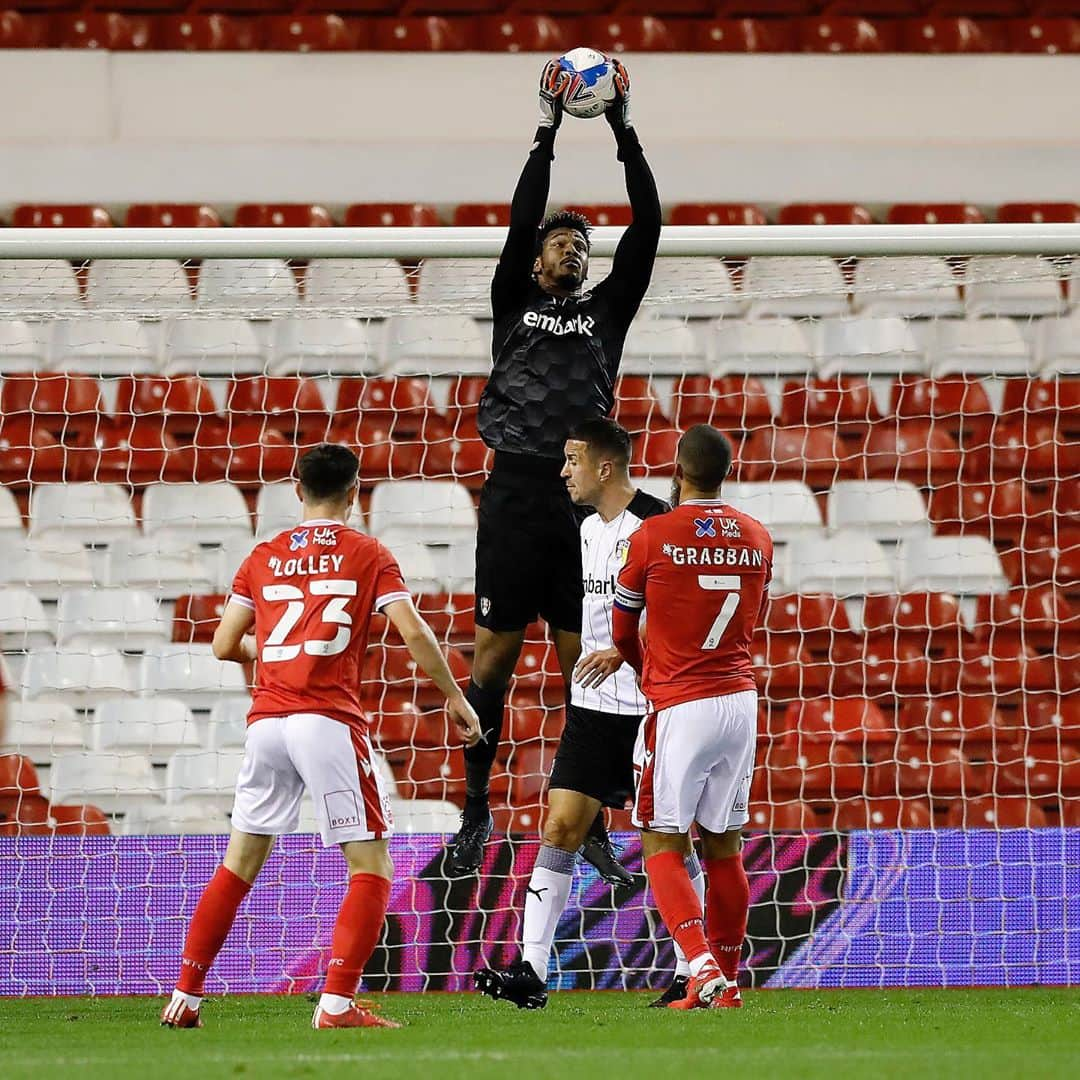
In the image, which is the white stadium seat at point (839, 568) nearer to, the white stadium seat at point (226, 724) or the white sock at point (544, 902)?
the white stadium seat at point (226, 724)

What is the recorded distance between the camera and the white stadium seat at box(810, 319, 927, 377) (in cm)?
923

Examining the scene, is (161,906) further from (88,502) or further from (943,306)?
(943,306)

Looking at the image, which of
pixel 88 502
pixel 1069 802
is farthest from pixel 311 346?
pixel 1069 802

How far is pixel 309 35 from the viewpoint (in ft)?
35.8

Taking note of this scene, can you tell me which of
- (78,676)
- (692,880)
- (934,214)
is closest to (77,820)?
(78,676)

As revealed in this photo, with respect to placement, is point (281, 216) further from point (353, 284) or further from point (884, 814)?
point (884, 814)

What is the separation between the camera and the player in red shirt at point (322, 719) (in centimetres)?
483

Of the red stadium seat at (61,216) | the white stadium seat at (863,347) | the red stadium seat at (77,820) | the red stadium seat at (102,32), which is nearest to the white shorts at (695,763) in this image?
the red stadium seat at (77,820)

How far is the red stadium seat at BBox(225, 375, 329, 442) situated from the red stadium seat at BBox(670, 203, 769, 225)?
104 inches

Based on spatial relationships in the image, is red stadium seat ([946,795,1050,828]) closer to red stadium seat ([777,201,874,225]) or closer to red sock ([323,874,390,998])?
red stadium seat ([777,201,874,225])

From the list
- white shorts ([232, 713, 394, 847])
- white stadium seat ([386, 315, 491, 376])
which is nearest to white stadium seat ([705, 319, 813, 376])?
white stadium seat ([386, 315, 491, 376])

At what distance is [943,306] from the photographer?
909 cm

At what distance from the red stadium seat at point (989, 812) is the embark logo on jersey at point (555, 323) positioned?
350 cm

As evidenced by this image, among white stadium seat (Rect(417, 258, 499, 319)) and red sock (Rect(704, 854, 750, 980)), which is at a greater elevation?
white stadium seat (Rect(417, 258, 499, 319))
